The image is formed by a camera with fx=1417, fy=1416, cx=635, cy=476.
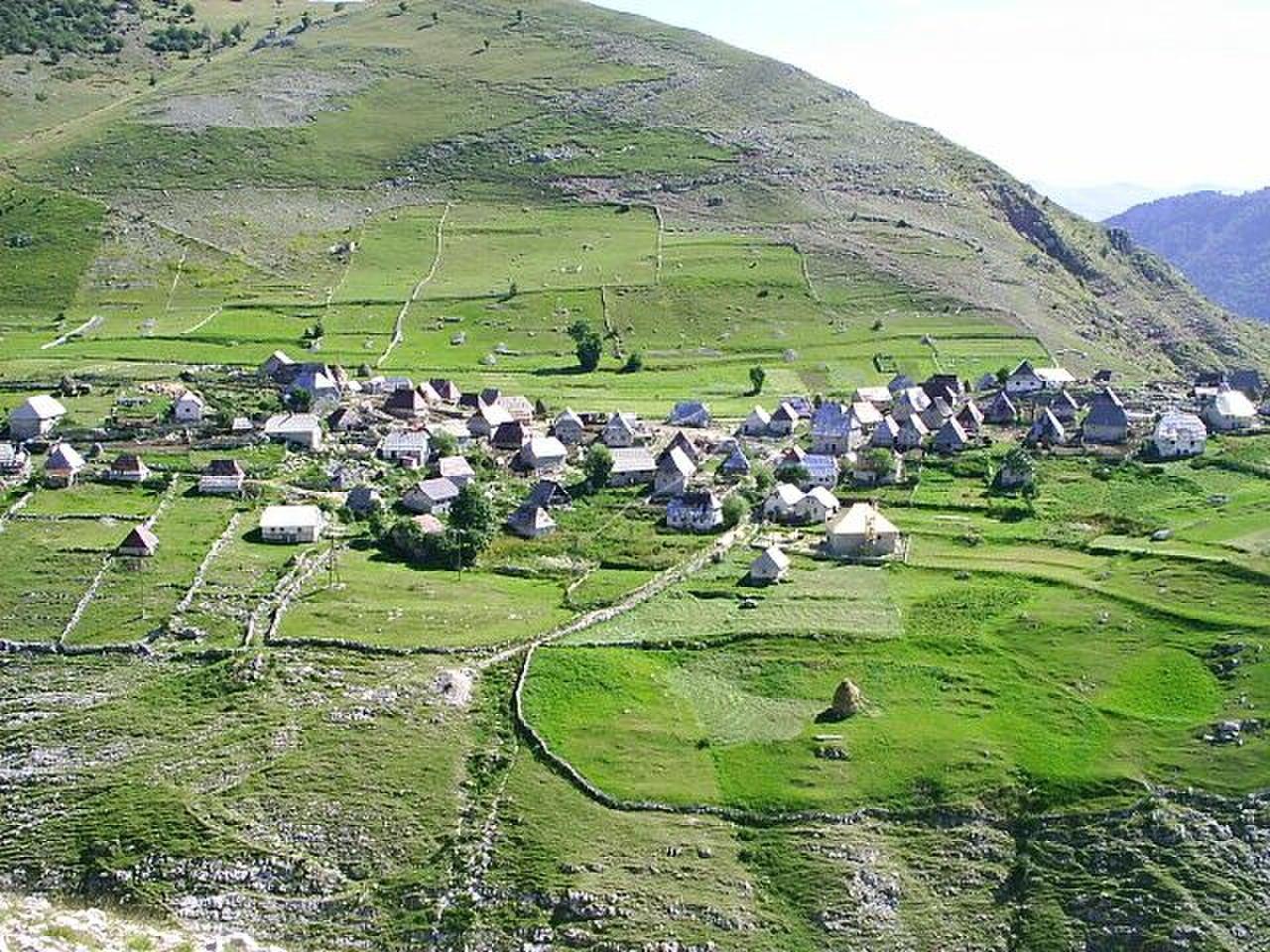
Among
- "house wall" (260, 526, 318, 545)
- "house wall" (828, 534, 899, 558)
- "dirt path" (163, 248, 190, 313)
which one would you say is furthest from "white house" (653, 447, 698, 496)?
"dirt path" (163, 248, 190, 313)

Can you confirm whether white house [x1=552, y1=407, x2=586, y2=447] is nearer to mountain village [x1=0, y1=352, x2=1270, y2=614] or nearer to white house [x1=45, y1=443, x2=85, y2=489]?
mountain village [x1=0, y1=352, x2=1270, y2=614]

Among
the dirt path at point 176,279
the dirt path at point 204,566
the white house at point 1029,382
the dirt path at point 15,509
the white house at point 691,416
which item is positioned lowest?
the dirt path at point 176,279

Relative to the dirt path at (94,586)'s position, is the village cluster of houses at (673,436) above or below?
above

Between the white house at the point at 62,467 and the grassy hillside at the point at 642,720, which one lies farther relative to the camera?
the white house at the point at 62,467

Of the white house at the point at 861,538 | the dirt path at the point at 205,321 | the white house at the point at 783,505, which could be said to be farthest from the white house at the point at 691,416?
the dirt path at the point at 205,321

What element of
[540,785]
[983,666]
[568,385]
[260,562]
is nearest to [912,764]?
[983,666]

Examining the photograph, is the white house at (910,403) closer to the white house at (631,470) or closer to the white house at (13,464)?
the white house at (631,470)
